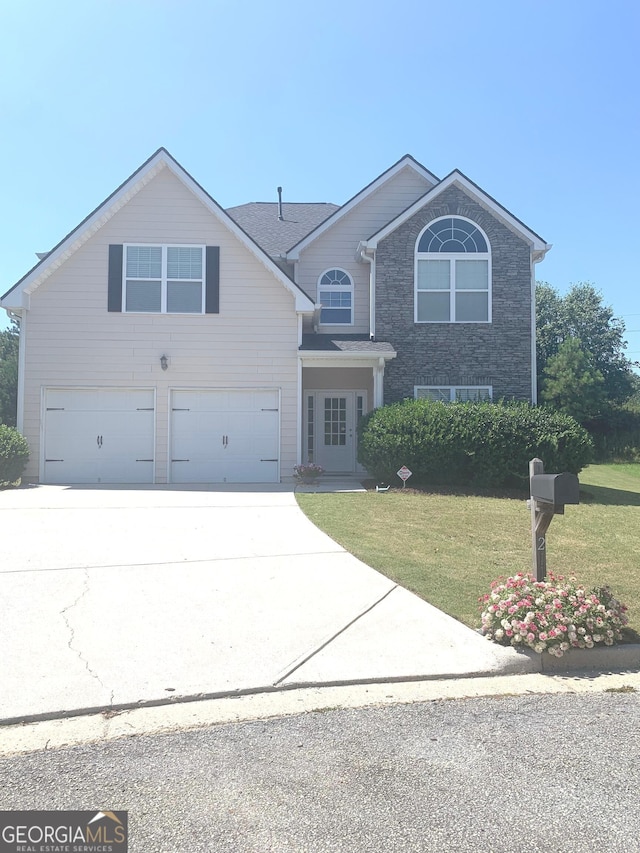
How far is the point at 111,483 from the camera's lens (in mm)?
14906

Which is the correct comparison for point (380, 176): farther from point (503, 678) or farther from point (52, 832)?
point (52, 832)

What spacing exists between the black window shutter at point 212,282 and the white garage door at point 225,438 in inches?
80.2

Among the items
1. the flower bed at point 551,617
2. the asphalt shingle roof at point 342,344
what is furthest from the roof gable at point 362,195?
the flower bed at point 551,617

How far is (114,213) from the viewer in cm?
1521

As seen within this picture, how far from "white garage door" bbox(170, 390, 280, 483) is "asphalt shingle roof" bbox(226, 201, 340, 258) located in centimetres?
503

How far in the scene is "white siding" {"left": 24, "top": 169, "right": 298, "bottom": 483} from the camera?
49.4 ft

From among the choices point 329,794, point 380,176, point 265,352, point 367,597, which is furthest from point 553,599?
point 380,176

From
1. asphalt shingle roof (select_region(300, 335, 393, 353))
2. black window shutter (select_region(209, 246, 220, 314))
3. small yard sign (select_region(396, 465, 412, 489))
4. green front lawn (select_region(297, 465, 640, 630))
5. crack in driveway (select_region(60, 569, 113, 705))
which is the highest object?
black window shutter (select_region(209, 246, 220, 314))

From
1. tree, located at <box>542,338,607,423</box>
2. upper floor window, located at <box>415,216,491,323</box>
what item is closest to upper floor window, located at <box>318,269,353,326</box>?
upper floor window, located at <box>415,216,491,323</box>

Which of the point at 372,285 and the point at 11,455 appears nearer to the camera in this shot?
the point at 11,455

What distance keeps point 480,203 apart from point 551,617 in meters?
13.9

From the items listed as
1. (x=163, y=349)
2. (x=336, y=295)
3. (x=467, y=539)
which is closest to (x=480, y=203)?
(x=336, y=295)

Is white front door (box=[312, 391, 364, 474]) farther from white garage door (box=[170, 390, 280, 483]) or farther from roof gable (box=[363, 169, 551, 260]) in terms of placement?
roof gable (box=[363, 169, 551, 260])

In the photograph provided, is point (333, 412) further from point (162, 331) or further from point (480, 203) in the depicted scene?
point (480, 203)
